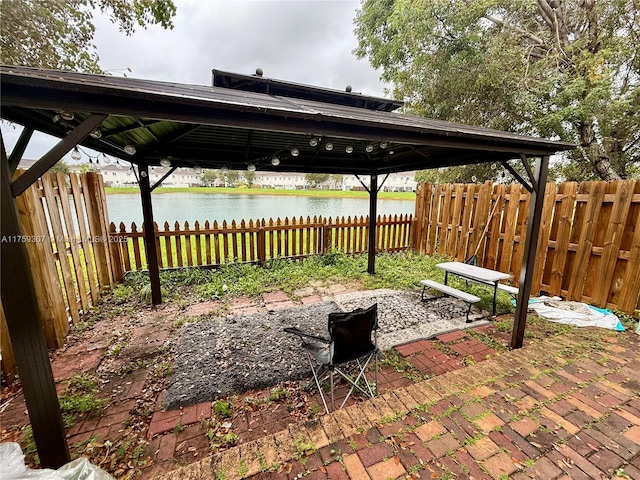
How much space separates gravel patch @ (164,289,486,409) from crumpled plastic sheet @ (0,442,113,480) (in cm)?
76

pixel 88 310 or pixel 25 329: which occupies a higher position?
pixel 25 329

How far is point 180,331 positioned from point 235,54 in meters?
8.66

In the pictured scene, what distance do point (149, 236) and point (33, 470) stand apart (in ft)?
10.4

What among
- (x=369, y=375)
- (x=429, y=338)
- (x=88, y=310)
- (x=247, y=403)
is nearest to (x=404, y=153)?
(x=429, y=338)

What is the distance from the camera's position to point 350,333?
1.98 meters

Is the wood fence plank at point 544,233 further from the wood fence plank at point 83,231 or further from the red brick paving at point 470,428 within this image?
the wood fence plank at point 83,231

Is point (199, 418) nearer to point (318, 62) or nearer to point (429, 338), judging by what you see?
point (429, 338)

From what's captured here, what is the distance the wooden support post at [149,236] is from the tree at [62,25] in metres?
4.31

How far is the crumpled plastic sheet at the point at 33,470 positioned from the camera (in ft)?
3.76

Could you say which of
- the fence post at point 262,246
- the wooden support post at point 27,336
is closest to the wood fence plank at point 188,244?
the fence post at point 262,246

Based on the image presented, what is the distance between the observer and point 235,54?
8.10 meters

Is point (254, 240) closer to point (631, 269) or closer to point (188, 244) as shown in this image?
point (188, 244)

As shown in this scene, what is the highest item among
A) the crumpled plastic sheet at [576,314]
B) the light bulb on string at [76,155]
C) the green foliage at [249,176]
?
the green foliage at [249,176]

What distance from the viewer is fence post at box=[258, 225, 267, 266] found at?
5.53 m
